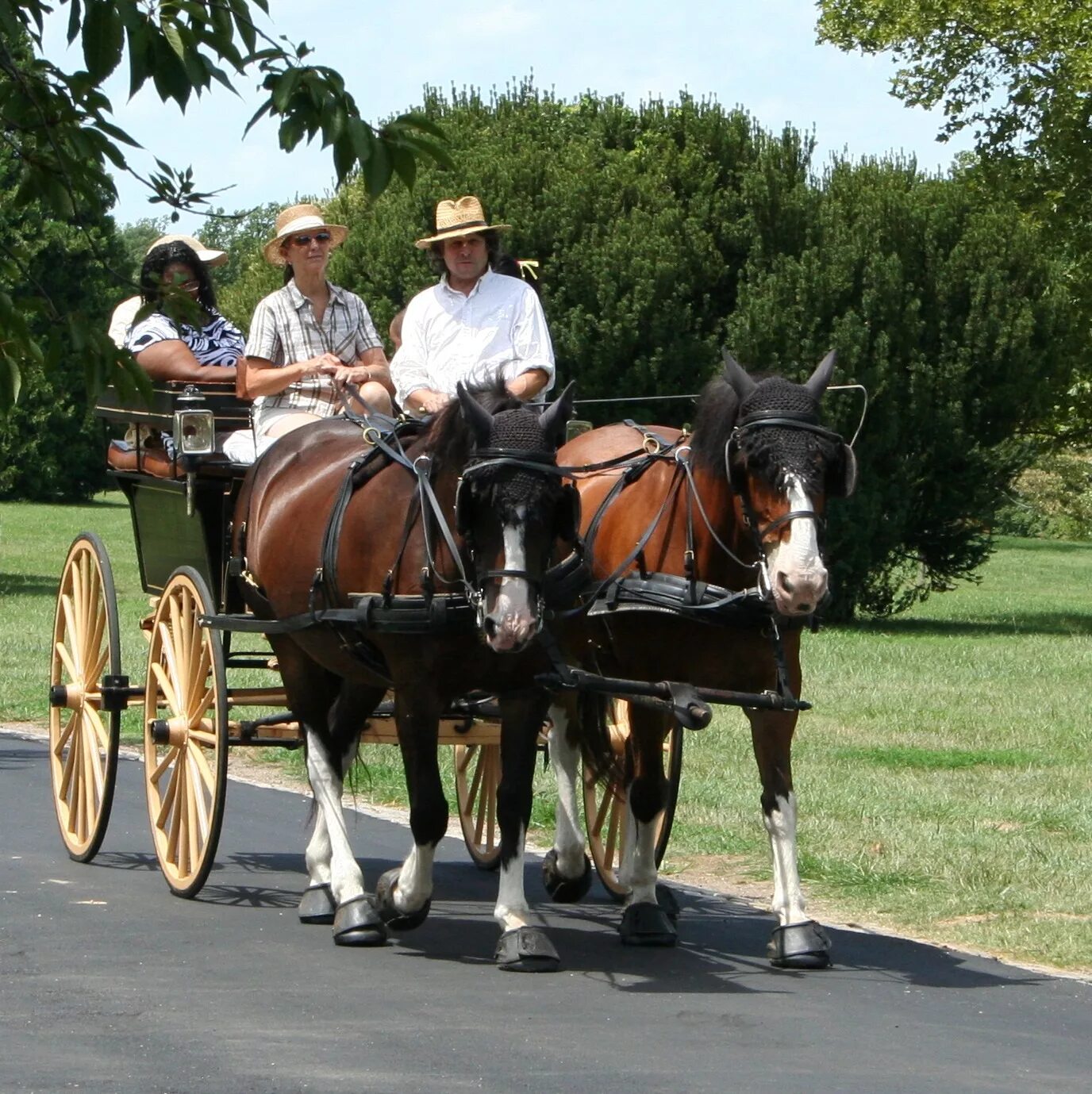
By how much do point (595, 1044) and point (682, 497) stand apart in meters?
2.20

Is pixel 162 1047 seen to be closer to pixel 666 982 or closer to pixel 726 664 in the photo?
pixel 666 982

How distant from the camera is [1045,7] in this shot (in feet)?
81.4

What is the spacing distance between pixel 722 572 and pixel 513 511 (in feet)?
3.24

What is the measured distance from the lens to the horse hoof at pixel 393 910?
22.7 ft

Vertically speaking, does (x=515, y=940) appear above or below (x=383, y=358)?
below

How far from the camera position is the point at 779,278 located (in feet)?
71.1

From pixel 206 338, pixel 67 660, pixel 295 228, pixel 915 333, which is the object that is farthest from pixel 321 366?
pixel 915 333

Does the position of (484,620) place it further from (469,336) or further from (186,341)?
(186,341)

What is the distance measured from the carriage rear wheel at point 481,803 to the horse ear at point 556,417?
243 centimetres

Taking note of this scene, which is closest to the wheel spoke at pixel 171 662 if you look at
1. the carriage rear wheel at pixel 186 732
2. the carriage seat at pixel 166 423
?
the carriage rear wheel at pixel 186 732

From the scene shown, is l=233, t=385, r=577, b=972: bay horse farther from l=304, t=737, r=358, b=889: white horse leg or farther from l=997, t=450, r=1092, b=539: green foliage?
l=997, t=450, r=1092, b=539: green foliage

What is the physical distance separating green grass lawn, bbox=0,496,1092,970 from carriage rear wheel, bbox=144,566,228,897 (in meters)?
0.83

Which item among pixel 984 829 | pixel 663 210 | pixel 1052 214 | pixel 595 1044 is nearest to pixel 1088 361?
pixel 1052 214

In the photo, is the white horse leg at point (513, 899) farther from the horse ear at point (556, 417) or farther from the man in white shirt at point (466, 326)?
the man in white shirt at point (466, 326)
